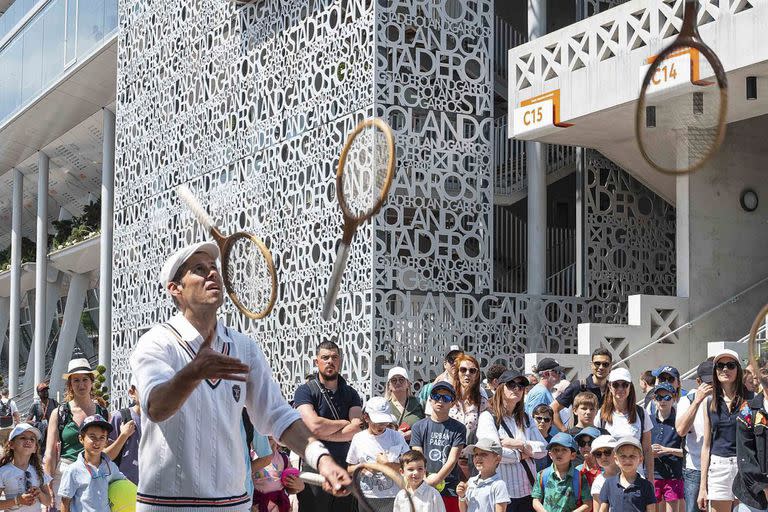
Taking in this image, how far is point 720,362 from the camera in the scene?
12523mm

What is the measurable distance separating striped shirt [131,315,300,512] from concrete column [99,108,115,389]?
1212 inches

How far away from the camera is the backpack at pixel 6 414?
25.4 meters

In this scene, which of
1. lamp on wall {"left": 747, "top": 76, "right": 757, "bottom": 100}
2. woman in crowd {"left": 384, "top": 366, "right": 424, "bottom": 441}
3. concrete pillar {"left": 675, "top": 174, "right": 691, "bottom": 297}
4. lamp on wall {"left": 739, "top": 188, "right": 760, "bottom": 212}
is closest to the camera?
woman in crowd {"left": 384, "top": 366, "right": 424, "bottom": 441}

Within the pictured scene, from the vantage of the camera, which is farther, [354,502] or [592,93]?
[592,93]

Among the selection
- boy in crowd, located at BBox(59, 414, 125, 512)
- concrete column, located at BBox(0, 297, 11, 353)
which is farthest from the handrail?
concrete column, located at BBox(0, 297, 11, 353)

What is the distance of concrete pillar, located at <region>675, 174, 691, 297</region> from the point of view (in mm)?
22250

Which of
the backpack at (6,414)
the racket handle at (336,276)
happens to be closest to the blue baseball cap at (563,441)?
the racket handle at (336,276)

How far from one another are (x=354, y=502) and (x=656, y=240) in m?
14.7

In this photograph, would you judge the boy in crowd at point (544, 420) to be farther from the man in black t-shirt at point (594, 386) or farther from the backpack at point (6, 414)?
the backpack at point (6, 414)

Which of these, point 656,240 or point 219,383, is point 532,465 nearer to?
point 219,383

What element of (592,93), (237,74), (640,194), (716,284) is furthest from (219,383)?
(237,74)

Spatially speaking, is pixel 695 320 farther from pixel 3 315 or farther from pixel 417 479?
pixel 3 315

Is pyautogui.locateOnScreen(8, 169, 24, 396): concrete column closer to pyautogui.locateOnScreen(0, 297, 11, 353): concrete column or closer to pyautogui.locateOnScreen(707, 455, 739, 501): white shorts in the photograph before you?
pyautogui.locateOnScreen(0, 297, 11, 353): concrete column

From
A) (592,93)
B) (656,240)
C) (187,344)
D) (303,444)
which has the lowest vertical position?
(303,444)
